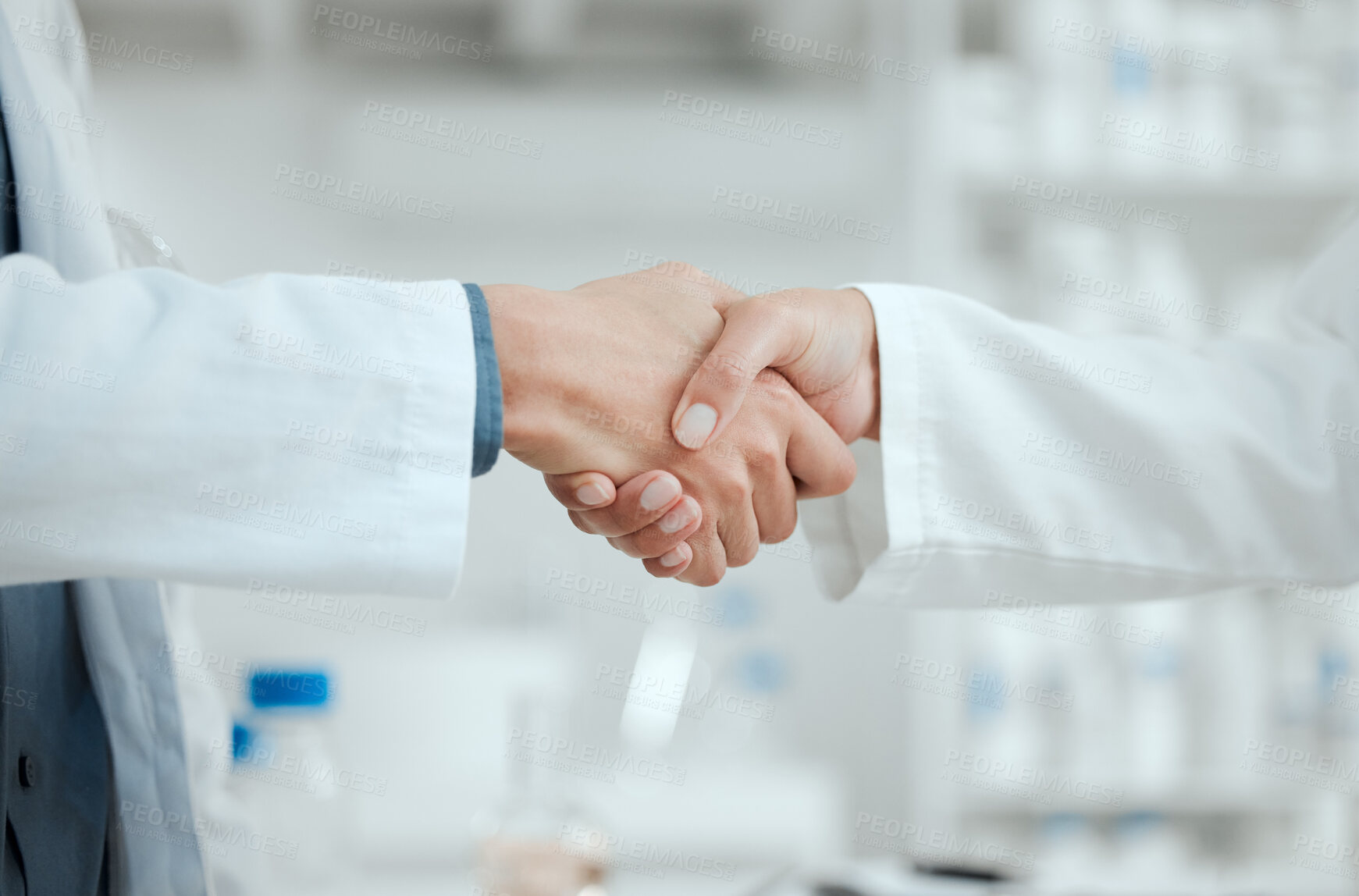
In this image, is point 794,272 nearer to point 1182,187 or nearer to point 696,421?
point 1182,187

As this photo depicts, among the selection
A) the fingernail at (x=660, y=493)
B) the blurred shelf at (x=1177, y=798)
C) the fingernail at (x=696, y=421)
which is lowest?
the blurred shelf at (x=1177, y=798)

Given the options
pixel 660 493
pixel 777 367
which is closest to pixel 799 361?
pixel 777 367

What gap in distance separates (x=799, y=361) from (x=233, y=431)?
1.24ft

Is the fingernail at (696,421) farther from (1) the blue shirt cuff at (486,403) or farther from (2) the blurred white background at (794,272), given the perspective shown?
(2) the blurred white background at (794,272)

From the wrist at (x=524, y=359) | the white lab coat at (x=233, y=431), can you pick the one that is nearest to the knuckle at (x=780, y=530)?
the wrist at (x=524, y=359)

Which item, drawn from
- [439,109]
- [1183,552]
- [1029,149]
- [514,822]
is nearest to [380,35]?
[439,109]

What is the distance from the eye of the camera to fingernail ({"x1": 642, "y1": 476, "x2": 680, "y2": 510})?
2.15 feet

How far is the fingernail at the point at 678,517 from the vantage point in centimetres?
67

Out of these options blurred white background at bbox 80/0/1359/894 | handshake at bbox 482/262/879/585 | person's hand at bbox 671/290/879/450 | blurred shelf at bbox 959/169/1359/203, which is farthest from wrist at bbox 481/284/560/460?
blurred shelf at bbox 959/169/1359/203

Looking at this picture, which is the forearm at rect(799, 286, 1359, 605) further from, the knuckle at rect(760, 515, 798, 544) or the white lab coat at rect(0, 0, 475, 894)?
the white lab coat at rect(0, 0, 475, 894)

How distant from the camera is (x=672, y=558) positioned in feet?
2.31

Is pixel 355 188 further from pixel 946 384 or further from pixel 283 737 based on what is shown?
pixel 946 384

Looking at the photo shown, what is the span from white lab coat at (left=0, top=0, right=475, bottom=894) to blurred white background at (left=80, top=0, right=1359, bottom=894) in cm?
93

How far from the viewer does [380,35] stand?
1655 millimetres
